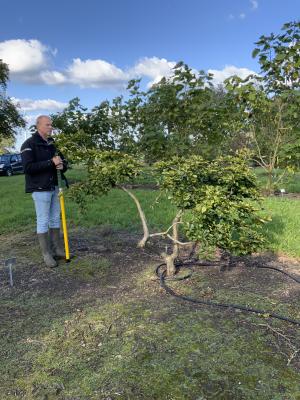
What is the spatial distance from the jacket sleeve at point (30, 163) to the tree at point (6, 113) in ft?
52.7

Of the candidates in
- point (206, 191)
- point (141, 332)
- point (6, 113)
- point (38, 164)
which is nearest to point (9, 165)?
point (6, 113)

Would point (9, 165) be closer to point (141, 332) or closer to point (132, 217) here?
point (132, 217)

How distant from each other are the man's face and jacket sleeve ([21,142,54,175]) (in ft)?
0.77

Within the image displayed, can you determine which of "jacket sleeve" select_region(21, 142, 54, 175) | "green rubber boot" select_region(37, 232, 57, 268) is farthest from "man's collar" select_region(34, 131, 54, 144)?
"green rubber boot" select_region(37, 232, 57, 268)

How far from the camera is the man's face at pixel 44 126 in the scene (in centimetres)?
478

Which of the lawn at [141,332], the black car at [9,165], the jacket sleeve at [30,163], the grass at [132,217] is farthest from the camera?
the black car at [9,165]

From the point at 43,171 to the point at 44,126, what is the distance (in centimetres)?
54

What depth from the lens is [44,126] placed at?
15.7ft

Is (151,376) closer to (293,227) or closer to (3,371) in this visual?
(3,371)

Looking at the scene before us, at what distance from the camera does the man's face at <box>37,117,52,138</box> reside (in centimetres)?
478

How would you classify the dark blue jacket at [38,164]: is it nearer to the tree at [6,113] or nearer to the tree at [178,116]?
the tree at [178,116]

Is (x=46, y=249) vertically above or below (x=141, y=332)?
above

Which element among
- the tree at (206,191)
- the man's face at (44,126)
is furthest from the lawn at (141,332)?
the man's face at (44,126)

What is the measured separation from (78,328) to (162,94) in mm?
3539
